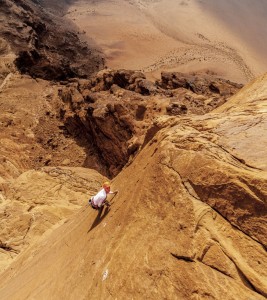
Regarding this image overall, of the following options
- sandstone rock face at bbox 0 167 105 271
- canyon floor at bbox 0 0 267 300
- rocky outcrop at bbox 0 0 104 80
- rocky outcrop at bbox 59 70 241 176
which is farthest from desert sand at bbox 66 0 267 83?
sandstone rock face at bbox 0 167 105 271

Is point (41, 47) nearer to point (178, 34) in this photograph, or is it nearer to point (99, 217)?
point (178, 34)

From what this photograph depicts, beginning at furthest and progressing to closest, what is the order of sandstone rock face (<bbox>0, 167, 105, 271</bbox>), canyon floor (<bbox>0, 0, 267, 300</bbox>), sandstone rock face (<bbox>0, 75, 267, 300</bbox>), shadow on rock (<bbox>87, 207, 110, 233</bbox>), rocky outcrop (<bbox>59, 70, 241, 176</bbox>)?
rocky outcrop (<bbox>59, 70, 241, 176</bbox>)
sandstone rock face (<bbox>0, 167, 105, 271</bbox>)
shadow on rock (<bbox>87, 207, 110, 233</bbox>)
canyon floor (<bbox>0, 0, 267, 300</bbox>)
sandstone rock face (<bbox>0, 75, 267, 300</bbox>)

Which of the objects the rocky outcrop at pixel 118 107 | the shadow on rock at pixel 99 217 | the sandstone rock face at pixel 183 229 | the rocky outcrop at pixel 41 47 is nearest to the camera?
the sandstone rock face at pixel 183 229

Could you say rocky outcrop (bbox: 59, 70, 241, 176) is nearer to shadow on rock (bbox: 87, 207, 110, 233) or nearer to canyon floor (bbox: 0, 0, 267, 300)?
canyon floor (bbox: 0, 0, 267, 300)

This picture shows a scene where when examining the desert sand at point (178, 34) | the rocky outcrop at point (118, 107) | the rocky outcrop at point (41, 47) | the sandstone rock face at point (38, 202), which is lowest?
the sandstone rock face at point (38, 202)

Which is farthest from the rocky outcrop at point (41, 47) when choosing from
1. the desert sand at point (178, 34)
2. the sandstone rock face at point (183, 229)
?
the sandstone rock face at point (183, 229)

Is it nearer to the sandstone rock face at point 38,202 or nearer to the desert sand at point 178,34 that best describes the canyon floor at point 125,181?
the sandstone rock face at point 38,202
